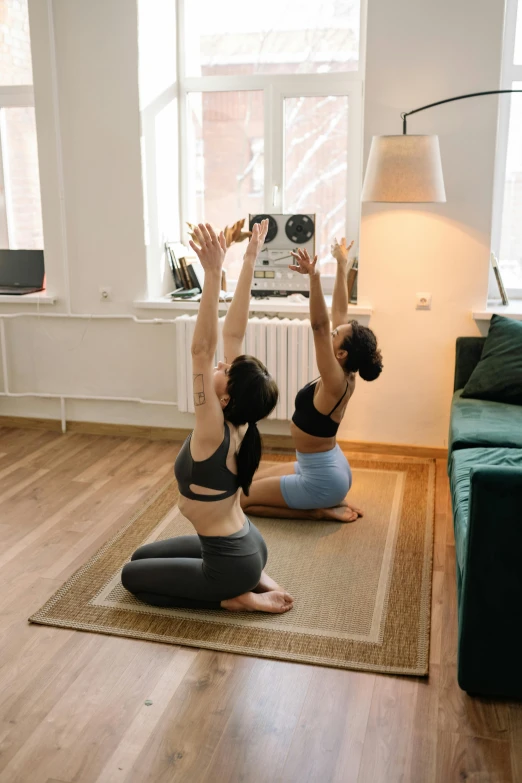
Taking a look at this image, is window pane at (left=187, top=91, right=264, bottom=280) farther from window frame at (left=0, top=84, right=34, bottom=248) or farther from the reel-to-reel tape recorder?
window frame at (left=0, top=84, right=34, bottom=248)

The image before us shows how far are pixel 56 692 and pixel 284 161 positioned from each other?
135 inches

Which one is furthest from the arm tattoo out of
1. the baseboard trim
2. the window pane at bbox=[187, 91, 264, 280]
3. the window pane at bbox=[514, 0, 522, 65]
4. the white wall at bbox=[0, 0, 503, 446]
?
the window pane at bbox=[514, 0, 522, 65]

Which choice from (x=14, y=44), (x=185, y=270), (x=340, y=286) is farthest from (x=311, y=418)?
(x=14, y=44)

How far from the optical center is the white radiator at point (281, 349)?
445 centimetres

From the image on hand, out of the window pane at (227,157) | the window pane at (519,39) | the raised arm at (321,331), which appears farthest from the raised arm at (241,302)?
the window pane at (519,39)

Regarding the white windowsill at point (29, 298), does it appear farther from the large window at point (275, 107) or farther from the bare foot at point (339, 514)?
the bare foot at point (339, 514)

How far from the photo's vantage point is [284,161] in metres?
4.74

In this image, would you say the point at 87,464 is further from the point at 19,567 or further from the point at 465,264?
the point at 465,264

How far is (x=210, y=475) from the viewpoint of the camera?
2.59 m

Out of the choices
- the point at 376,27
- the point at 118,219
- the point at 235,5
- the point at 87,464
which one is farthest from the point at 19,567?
the point at 235,5

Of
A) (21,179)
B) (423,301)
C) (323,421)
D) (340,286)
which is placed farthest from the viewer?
(21,179)

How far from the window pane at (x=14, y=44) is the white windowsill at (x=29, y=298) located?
1.37 m

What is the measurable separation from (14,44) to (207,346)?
3.45m

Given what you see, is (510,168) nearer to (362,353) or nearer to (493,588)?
(362,353)
